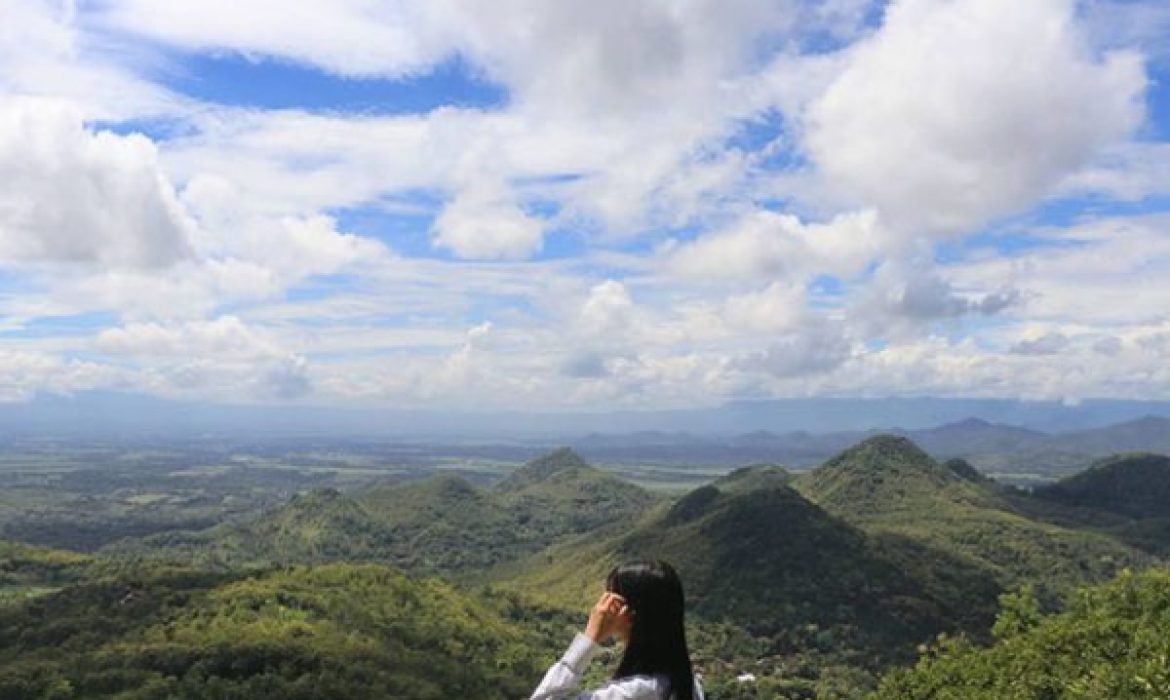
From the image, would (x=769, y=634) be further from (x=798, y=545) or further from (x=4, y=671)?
(x=4, y=671)

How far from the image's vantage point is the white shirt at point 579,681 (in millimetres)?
5934

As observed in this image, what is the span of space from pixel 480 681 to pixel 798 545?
8686 centimetres

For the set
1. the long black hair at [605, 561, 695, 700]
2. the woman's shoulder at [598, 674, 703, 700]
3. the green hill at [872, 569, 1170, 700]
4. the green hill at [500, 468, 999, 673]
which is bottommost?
the green hill at [500, 468, 999, 673]

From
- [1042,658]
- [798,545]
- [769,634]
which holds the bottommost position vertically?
[769,634]

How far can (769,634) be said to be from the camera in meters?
144

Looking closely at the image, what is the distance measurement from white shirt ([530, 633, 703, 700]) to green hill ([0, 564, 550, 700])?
85.9m

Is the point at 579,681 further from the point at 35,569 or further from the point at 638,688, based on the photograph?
the point at 35,569

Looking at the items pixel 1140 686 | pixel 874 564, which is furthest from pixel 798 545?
pixel 1140 686

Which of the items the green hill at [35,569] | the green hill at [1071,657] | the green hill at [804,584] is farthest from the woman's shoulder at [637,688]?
the green hill at [35,569]

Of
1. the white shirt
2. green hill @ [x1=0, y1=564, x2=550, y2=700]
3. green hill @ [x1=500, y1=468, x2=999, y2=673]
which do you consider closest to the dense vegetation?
green hill @ [x1=0, y1=564, x2=550, y2=700]

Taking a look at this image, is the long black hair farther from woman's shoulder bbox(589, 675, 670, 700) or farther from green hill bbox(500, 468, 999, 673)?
green hill bbox(500, 468, 999, 673)

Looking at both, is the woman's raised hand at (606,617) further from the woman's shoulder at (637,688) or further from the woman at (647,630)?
the woman's shoulder at (637,688)

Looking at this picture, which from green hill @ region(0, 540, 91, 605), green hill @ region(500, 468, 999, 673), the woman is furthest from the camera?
green hill @ region(0, 540, 91, 605)

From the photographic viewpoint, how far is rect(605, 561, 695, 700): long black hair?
6504mm
